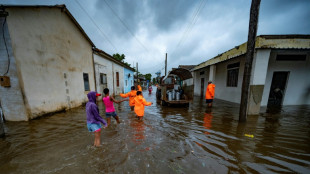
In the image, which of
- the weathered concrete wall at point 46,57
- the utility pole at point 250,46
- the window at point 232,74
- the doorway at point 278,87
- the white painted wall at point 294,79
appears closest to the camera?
the utility pole at point 250,46

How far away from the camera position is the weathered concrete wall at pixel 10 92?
401cm

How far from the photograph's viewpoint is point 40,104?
4730mm

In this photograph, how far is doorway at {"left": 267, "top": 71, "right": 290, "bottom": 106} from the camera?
6.86 m

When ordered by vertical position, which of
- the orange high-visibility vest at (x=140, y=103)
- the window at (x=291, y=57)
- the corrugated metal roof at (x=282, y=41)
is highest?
the corrugated metal roof at (x=282, y=41)

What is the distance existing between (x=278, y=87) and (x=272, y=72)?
1.48 meters

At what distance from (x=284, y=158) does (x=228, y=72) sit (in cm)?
797

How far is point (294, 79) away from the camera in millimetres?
6688

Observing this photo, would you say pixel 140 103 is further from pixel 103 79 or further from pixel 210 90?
pixel 103 79

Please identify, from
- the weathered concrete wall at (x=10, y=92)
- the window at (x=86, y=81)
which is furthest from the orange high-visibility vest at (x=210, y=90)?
the weathered concrete wall at (x=10, y=92)

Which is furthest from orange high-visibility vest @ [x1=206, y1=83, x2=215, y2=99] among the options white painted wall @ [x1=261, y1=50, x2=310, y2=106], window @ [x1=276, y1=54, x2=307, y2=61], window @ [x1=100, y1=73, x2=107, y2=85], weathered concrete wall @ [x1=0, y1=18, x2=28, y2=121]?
weathered concrete wall @ [x1=0, y1=18, x2=28, y2=121]

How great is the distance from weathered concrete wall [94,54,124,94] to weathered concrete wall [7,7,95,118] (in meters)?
1.97

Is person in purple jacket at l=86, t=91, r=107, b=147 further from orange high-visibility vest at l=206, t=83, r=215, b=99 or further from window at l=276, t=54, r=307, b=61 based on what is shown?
window at l=276, t=54, r=307, b=61

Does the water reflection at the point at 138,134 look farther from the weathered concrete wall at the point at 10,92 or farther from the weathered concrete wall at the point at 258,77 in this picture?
the weathered concrete wall at the point at 258,77

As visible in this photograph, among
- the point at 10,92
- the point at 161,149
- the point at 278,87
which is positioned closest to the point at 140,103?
the point at 161,149
